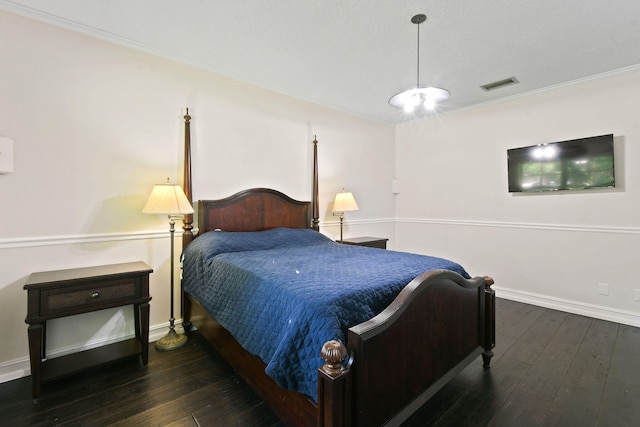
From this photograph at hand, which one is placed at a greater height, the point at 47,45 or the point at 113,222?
the point at 47,45

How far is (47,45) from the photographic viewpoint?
2.14 meters

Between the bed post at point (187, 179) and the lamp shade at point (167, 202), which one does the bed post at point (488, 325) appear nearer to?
the lamp shade at point (167, 202)

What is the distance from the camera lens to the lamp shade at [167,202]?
2.29 metres

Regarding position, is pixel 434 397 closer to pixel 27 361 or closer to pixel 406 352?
pixel 406 352

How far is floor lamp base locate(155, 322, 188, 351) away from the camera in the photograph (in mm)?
2398

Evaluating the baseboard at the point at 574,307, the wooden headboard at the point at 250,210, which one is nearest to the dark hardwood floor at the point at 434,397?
the baseboard at the point at 574,307

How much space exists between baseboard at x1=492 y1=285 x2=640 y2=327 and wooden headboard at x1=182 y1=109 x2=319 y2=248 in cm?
257

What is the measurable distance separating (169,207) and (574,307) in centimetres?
417

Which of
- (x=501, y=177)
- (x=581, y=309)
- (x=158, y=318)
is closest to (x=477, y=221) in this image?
(x=501, y=177)

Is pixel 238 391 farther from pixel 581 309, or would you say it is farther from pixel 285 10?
pixel 581 309

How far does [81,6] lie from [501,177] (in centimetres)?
444

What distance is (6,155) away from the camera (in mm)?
1990

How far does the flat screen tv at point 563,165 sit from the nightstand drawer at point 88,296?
162 inches

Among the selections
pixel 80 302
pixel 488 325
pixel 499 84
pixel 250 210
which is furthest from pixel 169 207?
pixel 499 84
